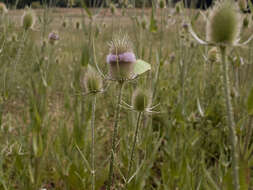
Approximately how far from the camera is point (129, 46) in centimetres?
98

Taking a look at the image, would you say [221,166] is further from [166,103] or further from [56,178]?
[166,103]

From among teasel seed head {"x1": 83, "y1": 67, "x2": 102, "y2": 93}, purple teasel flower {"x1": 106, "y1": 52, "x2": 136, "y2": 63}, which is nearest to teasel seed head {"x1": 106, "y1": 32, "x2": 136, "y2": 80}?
purple teasel flower {"x1": 106, "y1": 52, "x2": 136, "y2": 63}

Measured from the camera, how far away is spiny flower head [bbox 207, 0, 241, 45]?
630 mm

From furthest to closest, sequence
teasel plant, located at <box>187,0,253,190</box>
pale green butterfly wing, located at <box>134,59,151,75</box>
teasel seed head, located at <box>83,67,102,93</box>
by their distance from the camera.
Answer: teasel seed head, located at <box>83,67,102,93</box>, pale green butterfly wing, located at <box>134,59,151,75</box>, teasel plant, located at <box>187,0,253,190</box>

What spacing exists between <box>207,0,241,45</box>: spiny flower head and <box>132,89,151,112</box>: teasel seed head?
40cm

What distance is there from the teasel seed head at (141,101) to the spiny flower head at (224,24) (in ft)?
1.31

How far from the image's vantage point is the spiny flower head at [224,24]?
0.63m

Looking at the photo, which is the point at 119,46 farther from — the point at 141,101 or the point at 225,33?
the point at 225,33

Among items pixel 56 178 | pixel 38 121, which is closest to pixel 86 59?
pixel 38 121

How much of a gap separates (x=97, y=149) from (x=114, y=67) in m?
0.98

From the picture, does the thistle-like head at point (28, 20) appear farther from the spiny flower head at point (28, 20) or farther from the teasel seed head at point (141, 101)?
the teasel seed head at point (141, 101)

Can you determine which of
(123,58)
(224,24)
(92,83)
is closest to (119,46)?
(123,58)

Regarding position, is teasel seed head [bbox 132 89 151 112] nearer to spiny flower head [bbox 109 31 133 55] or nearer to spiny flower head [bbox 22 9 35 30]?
spiny flower head [bbox 109 31 133 55]

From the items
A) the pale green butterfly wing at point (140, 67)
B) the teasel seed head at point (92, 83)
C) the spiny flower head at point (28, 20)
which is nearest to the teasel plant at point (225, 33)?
the pale green butterfly wing at point (140, 67)
